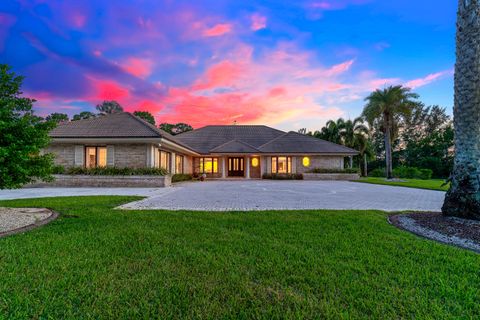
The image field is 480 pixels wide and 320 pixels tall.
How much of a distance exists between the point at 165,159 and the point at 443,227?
692 inches

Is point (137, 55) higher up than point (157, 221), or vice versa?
point (137, 55)

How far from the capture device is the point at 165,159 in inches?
736

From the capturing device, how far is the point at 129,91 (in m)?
17.5

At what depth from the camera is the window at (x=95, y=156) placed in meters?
16.0

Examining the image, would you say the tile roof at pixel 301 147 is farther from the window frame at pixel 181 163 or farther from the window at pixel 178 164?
the window at pixel 178 164

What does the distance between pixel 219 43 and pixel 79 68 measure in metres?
9.03

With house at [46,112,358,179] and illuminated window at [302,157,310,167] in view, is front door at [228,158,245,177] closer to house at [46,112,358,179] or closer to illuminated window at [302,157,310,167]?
house at [46,112,358,179]

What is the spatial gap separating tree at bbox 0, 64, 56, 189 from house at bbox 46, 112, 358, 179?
8.46m

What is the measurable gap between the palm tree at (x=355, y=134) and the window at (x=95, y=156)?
3063 centimetres

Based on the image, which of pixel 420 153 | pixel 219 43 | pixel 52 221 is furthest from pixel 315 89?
pixel 420 153

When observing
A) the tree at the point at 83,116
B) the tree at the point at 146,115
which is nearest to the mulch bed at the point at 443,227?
the tree at the point at 146,115

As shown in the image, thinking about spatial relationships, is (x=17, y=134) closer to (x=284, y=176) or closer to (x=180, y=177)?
(x=180, y=177)

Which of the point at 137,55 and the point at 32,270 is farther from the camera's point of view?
the point at 137,55

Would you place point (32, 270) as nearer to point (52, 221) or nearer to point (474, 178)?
point (52, 221)
